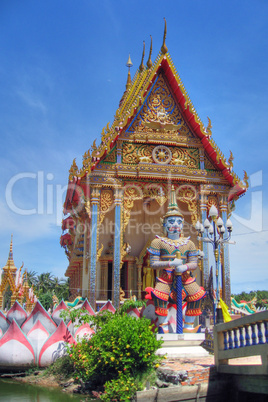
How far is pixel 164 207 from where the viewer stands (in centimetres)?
1577

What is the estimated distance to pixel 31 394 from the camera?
6934 mm

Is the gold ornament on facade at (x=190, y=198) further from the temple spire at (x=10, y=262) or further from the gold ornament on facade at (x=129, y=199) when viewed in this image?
the temple spire at (x=10, y=262)

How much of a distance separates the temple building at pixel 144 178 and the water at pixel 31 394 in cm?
510

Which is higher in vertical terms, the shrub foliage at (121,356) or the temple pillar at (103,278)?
the temple pillar at (103,278)

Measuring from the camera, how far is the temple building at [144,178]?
43.1 ft

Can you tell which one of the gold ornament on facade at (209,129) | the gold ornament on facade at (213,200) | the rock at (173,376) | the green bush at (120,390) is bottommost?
the green bush at (120,390)

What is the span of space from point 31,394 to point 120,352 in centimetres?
180

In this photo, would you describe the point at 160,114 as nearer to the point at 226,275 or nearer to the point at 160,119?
the point at 160,119

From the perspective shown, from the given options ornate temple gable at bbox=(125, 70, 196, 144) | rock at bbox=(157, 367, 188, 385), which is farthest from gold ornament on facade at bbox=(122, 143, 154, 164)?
rock at bbox=(157, 367, 188, 385)

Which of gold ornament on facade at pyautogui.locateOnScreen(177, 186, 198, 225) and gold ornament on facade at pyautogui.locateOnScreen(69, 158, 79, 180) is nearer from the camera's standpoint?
gold ornament on facade at pyautogui.locateOnScreen(69, 158, 79, 180)

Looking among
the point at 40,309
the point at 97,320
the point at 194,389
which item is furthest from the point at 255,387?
the point at 40,309

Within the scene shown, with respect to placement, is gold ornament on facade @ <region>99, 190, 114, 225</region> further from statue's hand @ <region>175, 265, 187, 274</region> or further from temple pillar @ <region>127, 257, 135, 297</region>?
statue's hand @ <region>175, 265, 187, 274</region>

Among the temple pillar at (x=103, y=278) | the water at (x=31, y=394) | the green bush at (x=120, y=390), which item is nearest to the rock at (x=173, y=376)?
the green bush at (x=120, y=390)

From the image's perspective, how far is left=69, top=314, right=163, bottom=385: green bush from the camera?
6.36 m
